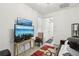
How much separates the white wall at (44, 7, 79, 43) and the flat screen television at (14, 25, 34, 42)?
1.33 ft

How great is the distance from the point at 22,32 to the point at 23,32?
0.07ft

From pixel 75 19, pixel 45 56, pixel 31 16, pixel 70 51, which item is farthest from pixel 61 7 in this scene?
pixel 45 56

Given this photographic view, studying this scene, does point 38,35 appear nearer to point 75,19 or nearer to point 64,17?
point 64,17

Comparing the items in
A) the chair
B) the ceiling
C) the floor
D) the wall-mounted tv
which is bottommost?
the floor

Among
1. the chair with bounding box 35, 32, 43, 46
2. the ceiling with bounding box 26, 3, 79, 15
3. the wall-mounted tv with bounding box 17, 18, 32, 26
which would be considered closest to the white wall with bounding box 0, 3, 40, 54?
the wall-mounted tv with bounding box 17, 18, 32, 26

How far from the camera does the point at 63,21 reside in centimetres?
194

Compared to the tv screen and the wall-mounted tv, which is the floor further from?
the wall-mounted tv

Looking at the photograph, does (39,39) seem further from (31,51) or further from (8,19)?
(8,19)

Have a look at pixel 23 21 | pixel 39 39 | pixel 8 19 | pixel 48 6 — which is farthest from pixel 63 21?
pixel 8 19

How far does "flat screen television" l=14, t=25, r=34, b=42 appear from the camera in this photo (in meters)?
1.87

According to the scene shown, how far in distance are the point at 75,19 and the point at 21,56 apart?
1.13 m

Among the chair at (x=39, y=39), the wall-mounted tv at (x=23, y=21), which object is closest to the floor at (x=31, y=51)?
the chair at (x=39, y=39)

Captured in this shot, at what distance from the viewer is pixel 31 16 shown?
6.43 feet

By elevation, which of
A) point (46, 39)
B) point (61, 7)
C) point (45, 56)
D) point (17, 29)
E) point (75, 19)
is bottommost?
point (45, 56)
